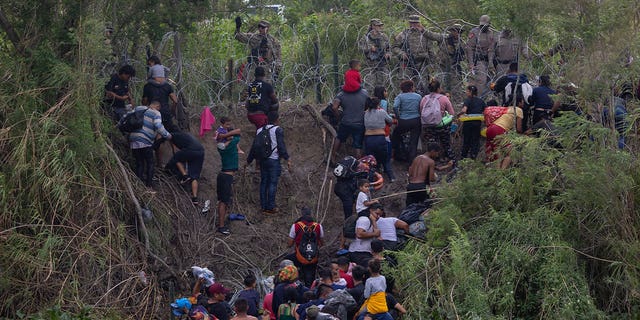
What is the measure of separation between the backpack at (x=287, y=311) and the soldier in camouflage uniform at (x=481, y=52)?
6.47 meters

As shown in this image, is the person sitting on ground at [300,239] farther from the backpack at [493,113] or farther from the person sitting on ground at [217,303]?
the backpack at [493,113]

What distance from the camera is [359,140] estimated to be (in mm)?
16188

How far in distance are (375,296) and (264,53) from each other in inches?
262

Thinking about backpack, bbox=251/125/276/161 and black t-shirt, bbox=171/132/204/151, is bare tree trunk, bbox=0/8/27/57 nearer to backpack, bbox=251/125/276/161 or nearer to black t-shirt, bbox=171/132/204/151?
black t-shirt, bbox=171/132/204/151

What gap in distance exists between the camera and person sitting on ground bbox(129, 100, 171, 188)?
48.7 feet

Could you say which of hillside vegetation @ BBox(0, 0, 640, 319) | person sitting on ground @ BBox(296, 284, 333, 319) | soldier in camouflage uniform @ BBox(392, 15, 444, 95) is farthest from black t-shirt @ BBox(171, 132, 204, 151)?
soldier in camouflage uniform @ BBox(392, 15, 444, 95)

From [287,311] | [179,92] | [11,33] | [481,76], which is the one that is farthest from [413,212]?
[11,33]

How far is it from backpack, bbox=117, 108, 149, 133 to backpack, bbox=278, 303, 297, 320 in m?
3.80

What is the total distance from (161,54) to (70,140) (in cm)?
344

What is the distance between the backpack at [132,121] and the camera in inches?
581

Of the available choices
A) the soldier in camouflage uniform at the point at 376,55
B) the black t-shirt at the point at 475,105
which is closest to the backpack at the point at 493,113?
the black t-shirt at the point at 475,105

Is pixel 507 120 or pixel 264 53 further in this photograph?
pixel 264 53

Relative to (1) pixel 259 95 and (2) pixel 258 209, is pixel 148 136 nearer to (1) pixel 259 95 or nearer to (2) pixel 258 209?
(1) pixel 259 95

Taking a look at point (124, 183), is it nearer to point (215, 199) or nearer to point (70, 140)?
point (70, 140)
